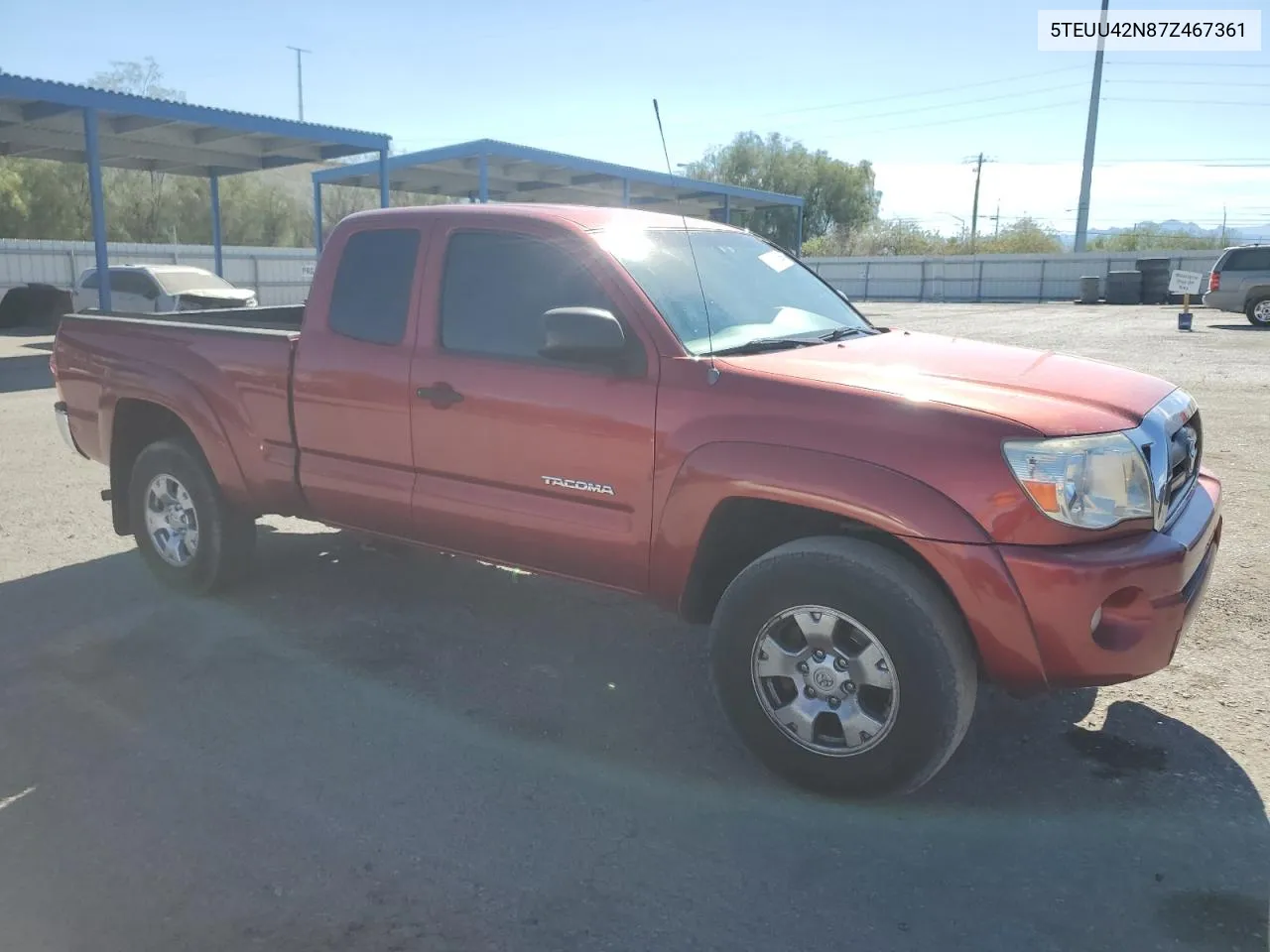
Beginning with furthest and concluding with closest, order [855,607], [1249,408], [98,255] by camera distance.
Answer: [98,255] → [1249,408] → [855,607]

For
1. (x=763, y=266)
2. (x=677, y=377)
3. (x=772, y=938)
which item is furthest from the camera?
(x=763, y=266)

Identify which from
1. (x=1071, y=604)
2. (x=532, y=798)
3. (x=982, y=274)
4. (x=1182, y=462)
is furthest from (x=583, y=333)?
(x=982, y=274)

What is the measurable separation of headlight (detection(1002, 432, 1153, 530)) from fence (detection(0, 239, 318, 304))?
23585 mm

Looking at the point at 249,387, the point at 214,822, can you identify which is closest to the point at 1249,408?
the point at 249,387

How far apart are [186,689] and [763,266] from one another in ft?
10.3

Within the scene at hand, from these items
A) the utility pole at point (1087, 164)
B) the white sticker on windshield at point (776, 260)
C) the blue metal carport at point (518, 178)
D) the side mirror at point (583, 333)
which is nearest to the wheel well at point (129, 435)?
the side mirror at point (583, 333)

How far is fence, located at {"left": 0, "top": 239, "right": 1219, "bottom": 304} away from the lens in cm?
2859

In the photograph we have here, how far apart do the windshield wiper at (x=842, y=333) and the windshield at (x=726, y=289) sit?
2 cm

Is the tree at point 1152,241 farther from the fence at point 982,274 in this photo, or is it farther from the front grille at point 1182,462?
the front grille at point 1182,462

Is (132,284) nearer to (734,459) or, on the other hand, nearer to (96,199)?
(96,199)

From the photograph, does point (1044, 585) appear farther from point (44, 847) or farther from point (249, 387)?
point (249, 387)

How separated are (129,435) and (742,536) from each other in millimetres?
3712

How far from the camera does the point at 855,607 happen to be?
311cm

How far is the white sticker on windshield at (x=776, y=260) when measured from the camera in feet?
15.1
